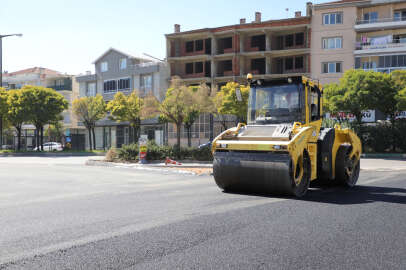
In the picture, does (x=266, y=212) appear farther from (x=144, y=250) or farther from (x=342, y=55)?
(x=342, y=55)

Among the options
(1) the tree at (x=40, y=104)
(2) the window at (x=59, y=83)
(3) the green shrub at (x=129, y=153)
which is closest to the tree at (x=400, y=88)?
(3) the green shrub at (x=129, y=153)

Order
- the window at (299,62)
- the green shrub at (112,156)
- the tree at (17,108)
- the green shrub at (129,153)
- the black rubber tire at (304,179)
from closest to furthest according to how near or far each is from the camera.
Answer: the black rubber tire at (304,179) → the green shrub at (129,153) → the green shrub at (112,156) → the tree at (17,108) → the window at (299,62)

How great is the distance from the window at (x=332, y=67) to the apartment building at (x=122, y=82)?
63.1ft

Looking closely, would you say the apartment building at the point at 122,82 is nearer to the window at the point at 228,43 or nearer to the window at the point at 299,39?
the window at the point at 228,43

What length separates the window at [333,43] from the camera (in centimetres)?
4522

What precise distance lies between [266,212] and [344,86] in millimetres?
28073

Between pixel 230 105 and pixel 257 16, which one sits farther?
pixel 257 16

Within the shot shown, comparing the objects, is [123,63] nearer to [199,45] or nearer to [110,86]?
[110,86]

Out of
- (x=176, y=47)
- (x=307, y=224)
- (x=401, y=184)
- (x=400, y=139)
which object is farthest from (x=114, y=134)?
(x=307, y=224)

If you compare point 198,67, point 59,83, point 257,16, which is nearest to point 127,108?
point 198,67

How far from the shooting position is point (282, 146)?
9469mm

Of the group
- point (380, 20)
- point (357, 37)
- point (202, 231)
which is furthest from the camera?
point (357, 37)

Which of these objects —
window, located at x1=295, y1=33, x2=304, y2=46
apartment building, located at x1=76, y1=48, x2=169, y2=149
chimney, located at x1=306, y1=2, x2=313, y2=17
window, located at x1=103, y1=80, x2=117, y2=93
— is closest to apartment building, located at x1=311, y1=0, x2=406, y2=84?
chimney, located at x1=306, y1=2, x2=313, y2=17

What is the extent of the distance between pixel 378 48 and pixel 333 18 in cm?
611
